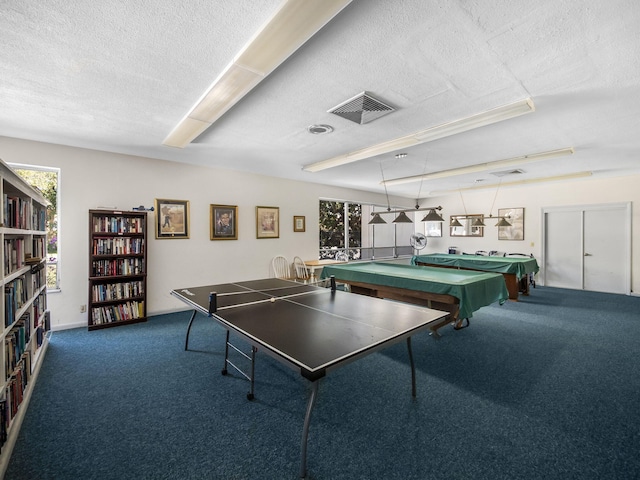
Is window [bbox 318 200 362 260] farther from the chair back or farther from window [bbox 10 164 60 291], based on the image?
window [bbox 10 164 60 291]

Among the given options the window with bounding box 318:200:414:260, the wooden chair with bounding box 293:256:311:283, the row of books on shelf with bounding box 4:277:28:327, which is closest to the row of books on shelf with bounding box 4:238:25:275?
the row of books on shelf with bounding box 4:277:28:327

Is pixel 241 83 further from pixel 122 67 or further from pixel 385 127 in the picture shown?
pixel 385 127

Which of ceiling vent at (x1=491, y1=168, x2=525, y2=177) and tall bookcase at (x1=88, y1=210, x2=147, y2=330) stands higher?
ceiling vent at (x1=491, y1=168, x2=525, y2=177)

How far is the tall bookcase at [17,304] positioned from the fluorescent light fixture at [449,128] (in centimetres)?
364

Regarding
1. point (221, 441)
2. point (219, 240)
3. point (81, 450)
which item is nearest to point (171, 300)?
point (219, 240)

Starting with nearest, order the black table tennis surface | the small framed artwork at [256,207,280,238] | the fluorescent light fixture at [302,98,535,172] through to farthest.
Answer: the black table tennis surface, the fluorescent light fixture at [302,98,535,172], the small framed artwork at [256,207,280,238]

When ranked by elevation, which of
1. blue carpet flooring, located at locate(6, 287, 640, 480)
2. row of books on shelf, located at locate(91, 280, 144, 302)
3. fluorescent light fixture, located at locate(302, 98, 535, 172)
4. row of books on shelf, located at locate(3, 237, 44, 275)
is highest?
fluorescent light fixture, located at locate(302, 98, 535, 172)

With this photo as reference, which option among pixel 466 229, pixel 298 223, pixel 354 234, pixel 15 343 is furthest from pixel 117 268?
pixel 466 229

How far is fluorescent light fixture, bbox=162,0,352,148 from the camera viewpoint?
59.2 inches

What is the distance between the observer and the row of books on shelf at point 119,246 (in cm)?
413

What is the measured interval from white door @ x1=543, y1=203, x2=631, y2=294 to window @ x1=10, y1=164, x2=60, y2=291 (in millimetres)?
9902

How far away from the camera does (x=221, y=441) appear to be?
195 centimetres

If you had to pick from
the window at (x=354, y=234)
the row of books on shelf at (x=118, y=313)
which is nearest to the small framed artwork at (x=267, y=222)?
the window at (x=354, y=234)

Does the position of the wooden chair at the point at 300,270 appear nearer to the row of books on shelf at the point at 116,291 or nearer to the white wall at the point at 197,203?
the white wall at the point at 197,203
